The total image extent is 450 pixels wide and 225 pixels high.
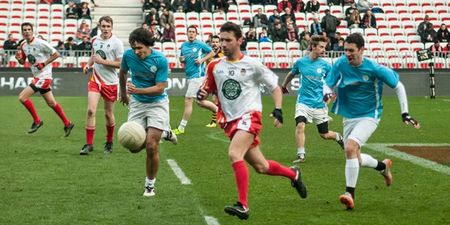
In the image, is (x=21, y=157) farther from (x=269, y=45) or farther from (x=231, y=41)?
(x=269, y=45)

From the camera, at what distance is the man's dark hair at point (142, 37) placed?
1208 centimetres

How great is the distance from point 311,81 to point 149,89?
4769mm

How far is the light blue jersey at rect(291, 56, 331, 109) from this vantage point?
16.6 meters

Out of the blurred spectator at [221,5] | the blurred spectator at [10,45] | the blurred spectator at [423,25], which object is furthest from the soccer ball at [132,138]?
the blurred spectator at [423,25]

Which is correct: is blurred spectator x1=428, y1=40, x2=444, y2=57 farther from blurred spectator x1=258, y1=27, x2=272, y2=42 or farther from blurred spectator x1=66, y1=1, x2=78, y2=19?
blurred spectator x1=66, y1=1, x2=78, y2=19

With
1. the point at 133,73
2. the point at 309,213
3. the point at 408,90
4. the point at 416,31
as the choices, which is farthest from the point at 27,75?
the point at 309,213

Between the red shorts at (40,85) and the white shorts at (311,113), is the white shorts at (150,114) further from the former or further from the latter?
the red shorts at (40,85)

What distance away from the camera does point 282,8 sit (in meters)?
42.5

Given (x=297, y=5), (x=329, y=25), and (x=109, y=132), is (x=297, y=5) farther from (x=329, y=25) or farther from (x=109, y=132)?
(x=109, y=132)

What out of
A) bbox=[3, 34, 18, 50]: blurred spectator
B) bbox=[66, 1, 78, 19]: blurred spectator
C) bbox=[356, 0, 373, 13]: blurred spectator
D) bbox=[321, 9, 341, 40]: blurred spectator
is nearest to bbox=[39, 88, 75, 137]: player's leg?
bbox=[3, 34, 18, 50]: blurred spectator

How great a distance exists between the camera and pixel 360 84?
38.7 feet

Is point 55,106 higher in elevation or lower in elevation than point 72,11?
lower

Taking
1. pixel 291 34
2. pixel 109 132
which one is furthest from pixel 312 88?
pixel 291 34

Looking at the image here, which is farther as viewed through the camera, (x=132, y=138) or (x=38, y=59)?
(x=38, y=59)
